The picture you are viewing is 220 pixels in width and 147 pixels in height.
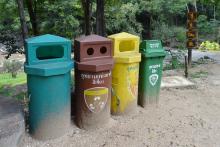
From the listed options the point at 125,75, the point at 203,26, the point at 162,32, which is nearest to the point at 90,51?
the point at 125,75

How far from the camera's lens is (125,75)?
14.2 ft

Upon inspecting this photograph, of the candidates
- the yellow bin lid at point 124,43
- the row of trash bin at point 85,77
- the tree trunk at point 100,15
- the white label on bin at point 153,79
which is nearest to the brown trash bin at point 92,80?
the row of trash bin at point 85,77

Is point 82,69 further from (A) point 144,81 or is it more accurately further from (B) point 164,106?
(B) point 164,106

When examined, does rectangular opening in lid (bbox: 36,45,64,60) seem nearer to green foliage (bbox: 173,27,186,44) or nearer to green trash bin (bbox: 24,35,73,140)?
green trash bin (bbox: 24,35,73,140)

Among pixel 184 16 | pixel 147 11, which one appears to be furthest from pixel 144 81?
pixel 184 16

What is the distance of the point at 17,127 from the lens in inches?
138

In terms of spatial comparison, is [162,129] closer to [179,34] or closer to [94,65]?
[94,65]

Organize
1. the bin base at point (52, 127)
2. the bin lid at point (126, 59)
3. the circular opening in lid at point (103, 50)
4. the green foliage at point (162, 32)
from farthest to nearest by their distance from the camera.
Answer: the green foliage at point (162, 32) < the bin lid at point (126, 59) < the circular opening in lid at point (103, 50) < the bin base at point (52, 127)

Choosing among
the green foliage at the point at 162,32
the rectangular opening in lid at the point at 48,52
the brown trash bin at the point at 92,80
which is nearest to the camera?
the brown trash bin at the point at 92,80

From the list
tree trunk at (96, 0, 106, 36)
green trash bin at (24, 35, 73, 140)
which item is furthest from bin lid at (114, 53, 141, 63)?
tree trunk at (96, 0, 106, 36)

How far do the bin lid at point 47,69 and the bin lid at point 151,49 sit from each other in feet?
4.75

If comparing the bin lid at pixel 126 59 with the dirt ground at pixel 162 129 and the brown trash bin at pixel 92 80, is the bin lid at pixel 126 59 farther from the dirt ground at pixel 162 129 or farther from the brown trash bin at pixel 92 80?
the dirt ground at pixel 162 129

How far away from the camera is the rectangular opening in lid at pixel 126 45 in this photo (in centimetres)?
455

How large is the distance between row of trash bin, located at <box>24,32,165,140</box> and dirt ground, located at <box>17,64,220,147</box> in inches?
5.5
